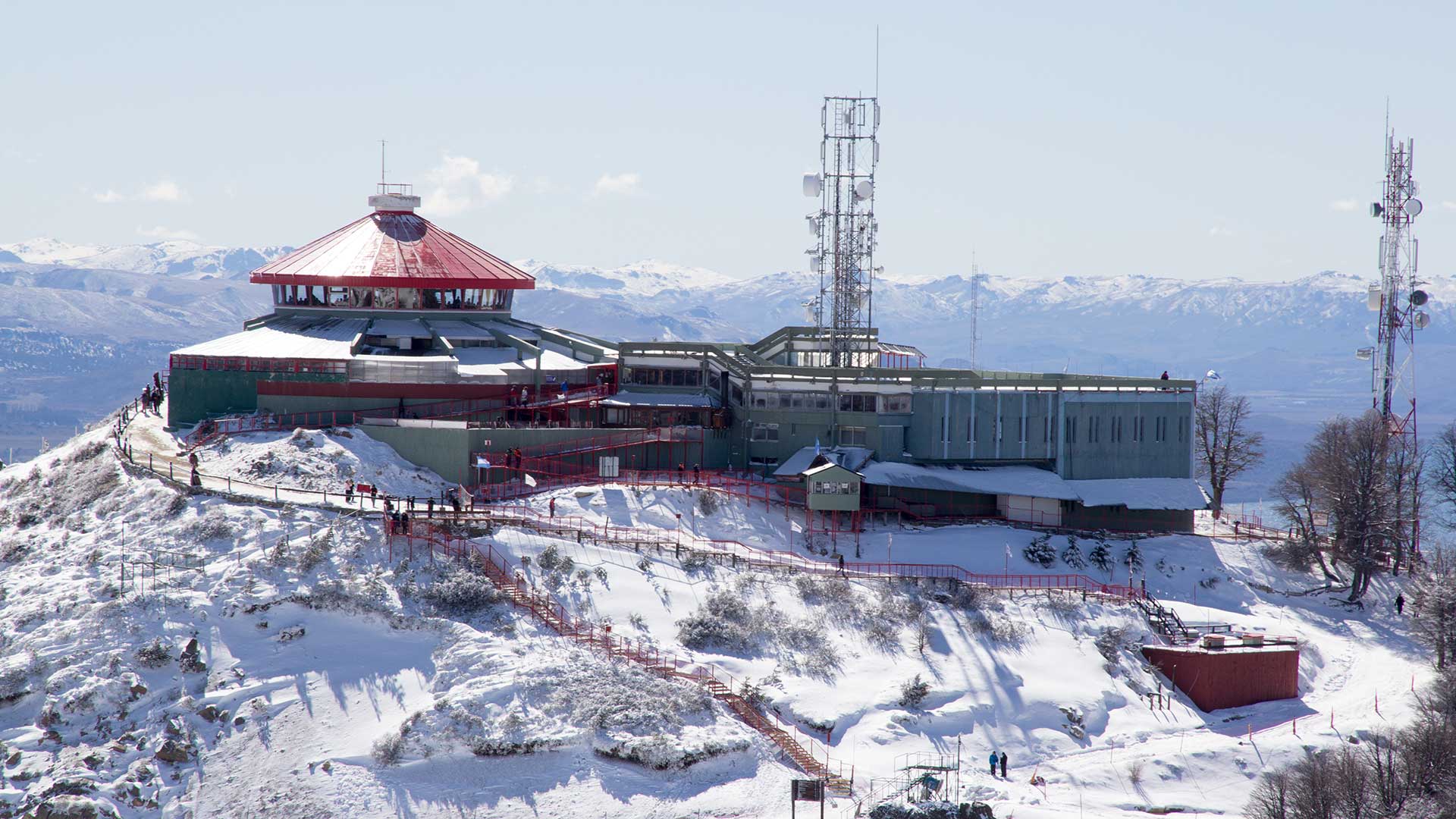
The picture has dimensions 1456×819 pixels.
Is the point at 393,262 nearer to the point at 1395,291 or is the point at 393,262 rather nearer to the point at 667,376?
the point at 667,376

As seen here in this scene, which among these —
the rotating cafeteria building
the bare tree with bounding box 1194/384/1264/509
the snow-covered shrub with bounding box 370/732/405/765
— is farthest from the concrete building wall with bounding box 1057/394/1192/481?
the snow-covered shrub with bounding box 370/732/405/765

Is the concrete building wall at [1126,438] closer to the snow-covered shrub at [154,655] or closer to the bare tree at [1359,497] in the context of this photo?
the bare tree at [1359,497]

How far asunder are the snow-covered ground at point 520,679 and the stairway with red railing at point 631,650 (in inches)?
27.4

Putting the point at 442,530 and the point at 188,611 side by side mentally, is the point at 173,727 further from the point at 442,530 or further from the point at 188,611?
the point at 442,530

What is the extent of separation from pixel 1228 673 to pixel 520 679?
28.8m

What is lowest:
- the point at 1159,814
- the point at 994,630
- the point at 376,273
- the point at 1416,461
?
the point at 1159,814

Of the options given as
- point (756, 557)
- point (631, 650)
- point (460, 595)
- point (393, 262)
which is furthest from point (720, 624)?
point (393, 262)

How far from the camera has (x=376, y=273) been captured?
88562mm

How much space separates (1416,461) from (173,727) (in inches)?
2612

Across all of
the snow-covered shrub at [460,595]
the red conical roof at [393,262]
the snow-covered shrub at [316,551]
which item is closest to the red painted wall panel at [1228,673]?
the snow-covered shrub at [460,595]

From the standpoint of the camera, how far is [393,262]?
89.8m

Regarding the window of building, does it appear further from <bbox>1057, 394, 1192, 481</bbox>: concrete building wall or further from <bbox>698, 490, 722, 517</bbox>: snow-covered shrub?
<bbox>1057, 394, 1192, 481</bbox>: concrete building wall

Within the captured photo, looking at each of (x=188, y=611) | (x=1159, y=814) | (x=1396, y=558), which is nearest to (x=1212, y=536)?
(x=1396, y=558)

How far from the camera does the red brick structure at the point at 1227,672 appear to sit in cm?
6462
